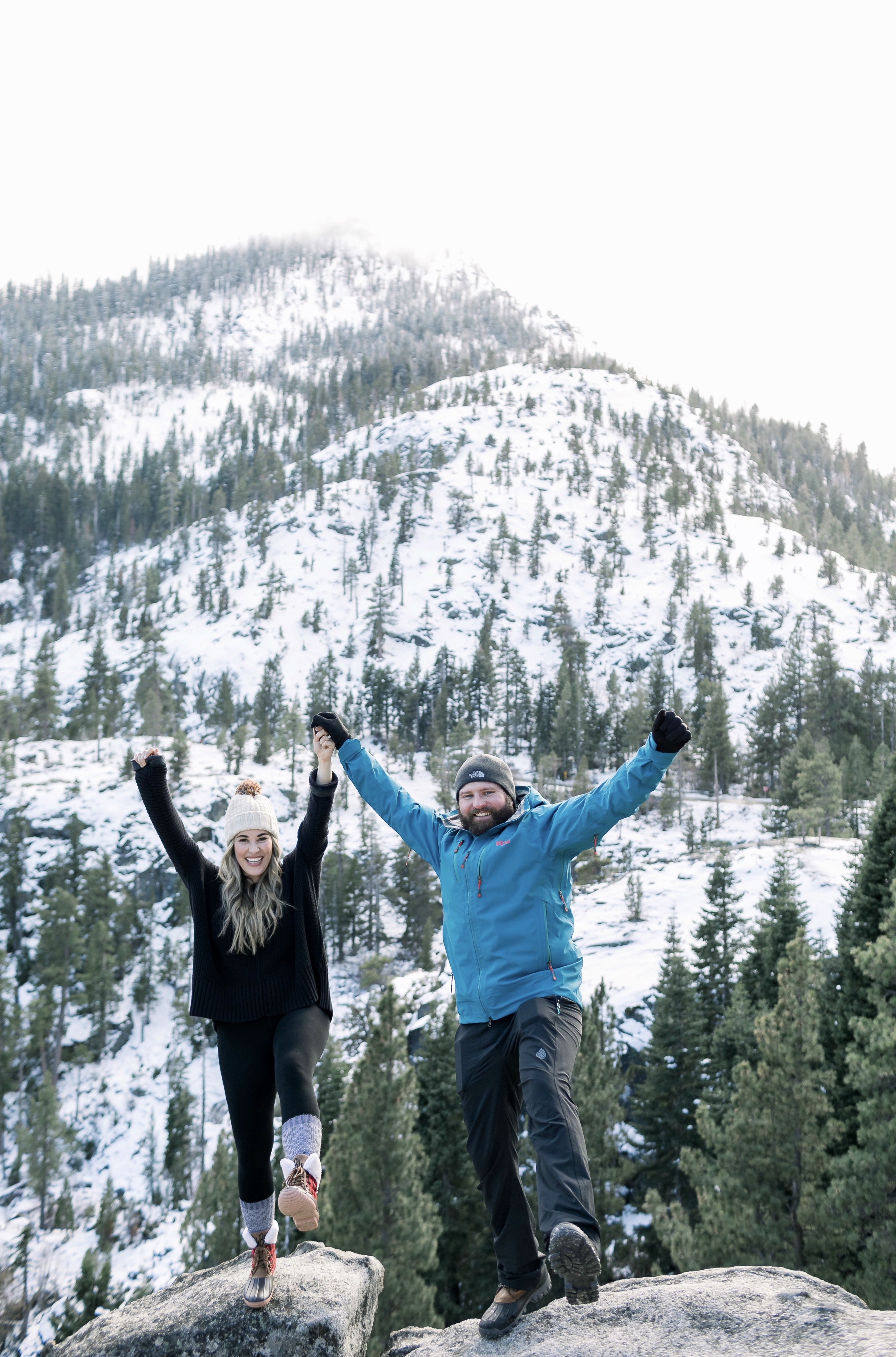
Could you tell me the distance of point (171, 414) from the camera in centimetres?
18738

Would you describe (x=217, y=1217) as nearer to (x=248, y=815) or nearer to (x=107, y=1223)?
(x=107, y=1223)

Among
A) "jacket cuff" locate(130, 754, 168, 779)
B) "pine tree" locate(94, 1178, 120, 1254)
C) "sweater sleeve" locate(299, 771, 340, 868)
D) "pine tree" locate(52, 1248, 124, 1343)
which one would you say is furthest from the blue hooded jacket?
"pine tree" locate(94, 1178, 120, 1254)

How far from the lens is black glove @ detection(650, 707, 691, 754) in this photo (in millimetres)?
3727

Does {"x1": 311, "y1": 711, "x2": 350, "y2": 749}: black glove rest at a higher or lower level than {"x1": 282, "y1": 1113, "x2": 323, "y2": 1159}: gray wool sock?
higher

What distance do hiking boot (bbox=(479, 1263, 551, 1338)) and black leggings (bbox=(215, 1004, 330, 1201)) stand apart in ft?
4.13

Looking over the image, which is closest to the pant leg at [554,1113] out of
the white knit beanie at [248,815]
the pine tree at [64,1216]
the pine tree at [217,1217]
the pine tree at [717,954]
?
the white knit beanie at [248,815]

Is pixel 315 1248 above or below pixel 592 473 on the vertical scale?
below

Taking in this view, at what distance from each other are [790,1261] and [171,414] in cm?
20154

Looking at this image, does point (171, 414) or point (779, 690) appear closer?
point (779, 690)

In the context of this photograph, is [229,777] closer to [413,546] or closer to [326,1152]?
[326,1152]

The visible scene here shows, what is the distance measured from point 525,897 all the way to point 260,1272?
2.47 meters

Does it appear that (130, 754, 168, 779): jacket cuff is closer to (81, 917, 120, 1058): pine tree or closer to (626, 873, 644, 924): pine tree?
(626, 873, 644, 924): pine tree

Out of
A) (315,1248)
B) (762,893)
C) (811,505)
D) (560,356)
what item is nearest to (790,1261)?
(315,1248)

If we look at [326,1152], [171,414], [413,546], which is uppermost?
[171,414]
